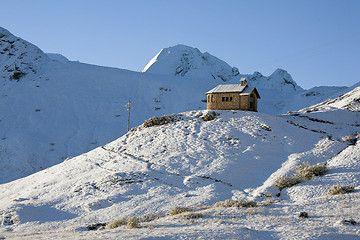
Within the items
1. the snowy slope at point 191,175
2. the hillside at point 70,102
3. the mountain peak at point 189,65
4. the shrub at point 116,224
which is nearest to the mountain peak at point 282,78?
the mountain peak at point 189,65

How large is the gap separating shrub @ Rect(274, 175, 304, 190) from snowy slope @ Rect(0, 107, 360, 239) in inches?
27.6

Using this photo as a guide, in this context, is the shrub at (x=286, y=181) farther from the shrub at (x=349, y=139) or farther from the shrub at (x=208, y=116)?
the shrub at (x=208, y=116)

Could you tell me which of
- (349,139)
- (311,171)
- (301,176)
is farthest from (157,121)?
(349,139)

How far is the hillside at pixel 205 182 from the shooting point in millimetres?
11812

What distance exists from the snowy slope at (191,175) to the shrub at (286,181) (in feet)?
2.30

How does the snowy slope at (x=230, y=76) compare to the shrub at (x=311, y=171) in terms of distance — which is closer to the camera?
the shrub at (x=311, y=171)

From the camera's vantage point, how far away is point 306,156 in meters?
24.3

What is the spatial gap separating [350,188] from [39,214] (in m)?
20.7

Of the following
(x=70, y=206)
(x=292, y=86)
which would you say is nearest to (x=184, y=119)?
(x=70, y=206)

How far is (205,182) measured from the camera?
22672mm

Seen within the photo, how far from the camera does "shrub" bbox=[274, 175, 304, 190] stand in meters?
19.6

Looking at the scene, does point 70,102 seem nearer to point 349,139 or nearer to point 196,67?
point 349,139

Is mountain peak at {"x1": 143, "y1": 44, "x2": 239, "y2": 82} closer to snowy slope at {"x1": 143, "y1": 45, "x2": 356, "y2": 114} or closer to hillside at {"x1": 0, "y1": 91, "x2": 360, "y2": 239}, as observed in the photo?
snowy slope at {"x1": 143, "y1": 45, "x2": 356, "y2": 114}

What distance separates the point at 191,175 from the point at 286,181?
7915 mm
